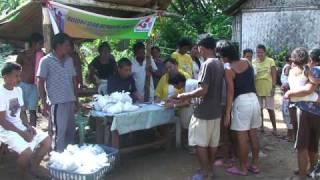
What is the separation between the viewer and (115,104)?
593 centimetres

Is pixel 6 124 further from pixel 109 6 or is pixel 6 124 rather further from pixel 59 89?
pixel 109 6

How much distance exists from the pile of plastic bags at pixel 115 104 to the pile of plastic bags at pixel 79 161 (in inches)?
37.2

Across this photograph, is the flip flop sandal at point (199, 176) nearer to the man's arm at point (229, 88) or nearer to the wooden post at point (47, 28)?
the man's arm at point (229, 88)

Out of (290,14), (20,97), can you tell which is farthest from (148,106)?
(290,14)

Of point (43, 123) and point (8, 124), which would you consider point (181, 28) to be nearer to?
Answer: point (43, 123)

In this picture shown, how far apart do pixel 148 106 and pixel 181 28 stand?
1441cm

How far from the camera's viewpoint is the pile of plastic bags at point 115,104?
583cm

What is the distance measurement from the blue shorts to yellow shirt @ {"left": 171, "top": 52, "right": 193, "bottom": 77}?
2.51 meters

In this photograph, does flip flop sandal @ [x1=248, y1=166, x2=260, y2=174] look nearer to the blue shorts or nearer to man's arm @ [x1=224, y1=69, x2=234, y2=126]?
man's arm @ [x1=224, y1=69, x2=234, y2=126]

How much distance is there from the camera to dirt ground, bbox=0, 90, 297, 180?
5.70 metres

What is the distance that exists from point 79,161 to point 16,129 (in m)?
0.98

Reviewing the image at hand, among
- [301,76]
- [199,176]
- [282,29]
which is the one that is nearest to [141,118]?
[199,176]

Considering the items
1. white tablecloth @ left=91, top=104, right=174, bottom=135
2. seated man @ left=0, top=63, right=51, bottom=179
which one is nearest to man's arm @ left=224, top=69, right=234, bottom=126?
white tablecloth @ left=91, top=104, right=174, bottom=135

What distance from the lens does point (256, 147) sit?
575cm
